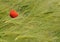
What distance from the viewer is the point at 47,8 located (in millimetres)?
2355

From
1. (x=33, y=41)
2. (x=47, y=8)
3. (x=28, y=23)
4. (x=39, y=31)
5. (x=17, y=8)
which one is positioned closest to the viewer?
(x=33, y=41)

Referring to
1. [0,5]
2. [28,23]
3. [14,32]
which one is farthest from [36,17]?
[0,5]

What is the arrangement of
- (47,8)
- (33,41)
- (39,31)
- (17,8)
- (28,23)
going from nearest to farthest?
(33,41)
(39,31)
(28,23)
(47,8)
(17,8)

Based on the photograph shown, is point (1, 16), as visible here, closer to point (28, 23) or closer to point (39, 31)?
point (28, 23)

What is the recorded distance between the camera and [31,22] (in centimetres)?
222

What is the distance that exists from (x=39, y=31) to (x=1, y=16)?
45cm

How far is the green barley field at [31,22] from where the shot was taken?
2.00m

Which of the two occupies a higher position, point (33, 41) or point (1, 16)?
point (1, 16)

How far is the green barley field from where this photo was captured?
6.56 ft

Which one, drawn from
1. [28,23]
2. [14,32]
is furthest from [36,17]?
[14,32]

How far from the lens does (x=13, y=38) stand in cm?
203

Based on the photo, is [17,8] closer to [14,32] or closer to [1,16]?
[1,16]

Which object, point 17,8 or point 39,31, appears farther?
point 17,8

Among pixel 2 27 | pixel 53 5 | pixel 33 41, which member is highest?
pixel 53 5
